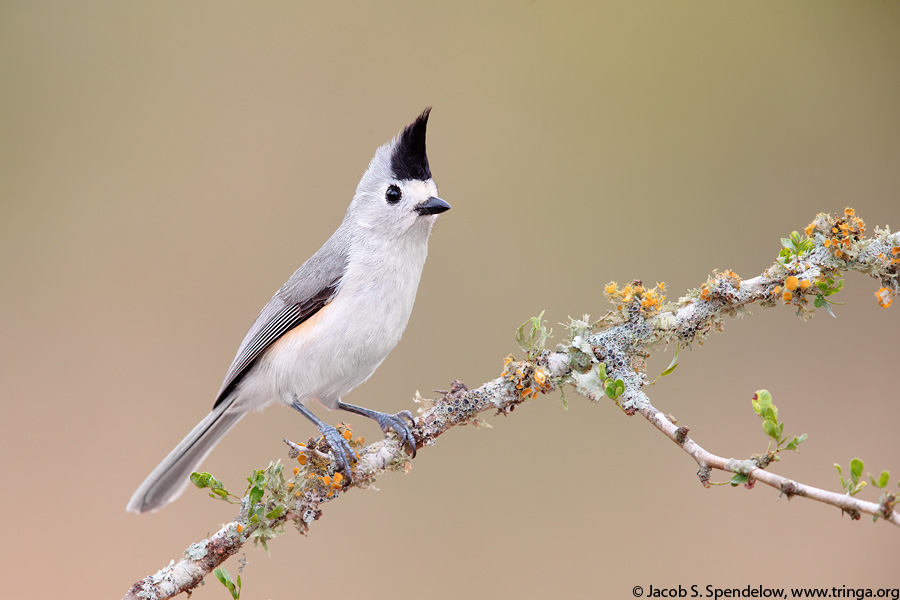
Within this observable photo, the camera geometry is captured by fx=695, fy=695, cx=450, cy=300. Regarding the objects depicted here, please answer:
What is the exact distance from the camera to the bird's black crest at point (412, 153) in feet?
5.44

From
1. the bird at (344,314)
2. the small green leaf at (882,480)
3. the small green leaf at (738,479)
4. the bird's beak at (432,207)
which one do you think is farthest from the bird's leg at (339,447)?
the small green leaf at (882,480)

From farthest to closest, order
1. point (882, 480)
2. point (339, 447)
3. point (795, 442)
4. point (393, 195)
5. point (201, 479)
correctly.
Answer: point (393, 195) < point (339, 447) < point (201, 479) < point (795, 442) < point (882, 480)

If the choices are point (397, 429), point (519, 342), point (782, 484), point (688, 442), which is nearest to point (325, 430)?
point (397, 429)

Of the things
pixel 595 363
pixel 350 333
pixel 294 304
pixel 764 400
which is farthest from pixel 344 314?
pixel 764 400

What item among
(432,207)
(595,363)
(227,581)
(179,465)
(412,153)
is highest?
(412,153)

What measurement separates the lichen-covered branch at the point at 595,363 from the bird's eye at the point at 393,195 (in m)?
0.55

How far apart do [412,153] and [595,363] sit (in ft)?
2.34

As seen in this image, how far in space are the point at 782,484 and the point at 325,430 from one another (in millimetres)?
903

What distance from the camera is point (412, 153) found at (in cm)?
167

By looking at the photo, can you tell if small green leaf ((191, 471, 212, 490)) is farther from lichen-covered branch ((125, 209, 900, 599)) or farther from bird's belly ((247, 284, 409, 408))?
bird's belly ((247, 284, 409, 408))

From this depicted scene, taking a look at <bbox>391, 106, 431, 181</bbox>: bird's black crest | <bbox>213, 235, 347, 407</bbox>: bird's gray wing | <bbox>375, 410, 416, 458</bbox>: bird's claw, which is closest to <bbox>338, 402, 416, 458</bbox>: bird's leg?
<bbox>375, 410, 416, 458</bbox>: bird's claw

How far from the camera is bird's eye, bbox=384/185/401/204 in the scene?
5.53 feet

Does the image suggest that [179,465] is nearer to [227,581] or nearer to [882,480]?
[227,581]

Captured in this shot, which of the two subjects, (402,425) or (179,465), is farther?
(179,465)
